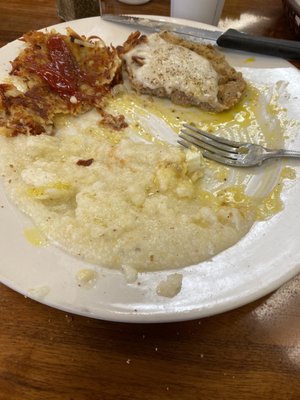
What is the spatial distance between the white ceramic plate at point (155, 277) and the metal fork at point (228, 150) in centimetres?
26

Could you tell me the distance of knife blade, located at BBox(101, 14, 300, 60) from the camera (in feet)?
5.61

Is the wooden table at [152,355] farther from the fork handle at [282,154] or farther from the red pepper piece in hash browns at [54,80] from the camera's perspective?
the red pepper piece in hash browns at [54,80]

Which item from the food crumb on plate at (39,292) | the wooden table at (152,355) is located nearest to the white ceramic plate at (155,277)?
the food crumb on plate at (39,292)

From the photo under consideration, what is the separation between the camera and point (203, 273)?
3.49ft

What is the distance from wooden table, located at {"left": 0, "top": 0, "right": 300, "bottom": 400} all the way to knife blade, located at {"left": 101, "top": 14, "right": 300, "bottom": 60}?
1125mm

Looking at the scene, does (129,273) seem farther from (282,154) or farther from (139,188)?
(282,154)

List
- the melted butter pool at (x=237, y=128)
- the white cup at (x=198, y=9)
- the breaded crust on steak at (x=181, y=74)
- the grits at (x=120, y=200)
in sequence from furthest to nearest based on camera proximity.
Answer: the white cup at (x=198, y=9) → the breaded crust on steak at (x=181, y=74) → the melted butter pool at (x=237, y=128) → the grits at (x=120, y=200)

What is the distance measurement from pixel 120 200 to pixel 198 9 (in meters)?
1.38

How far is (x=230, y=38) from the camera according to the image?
176 centimetres

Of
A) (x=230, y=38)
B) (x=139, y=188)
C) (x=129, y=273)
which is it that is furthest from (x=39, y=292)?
(x=230, y=38)

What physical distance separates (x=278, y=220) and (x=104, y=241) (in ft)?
1.88

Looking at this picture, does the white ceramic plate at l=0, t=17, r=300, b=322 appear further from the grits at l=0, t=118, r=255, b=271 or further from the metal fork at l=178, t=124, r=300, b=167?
the metal fork at l=178, t=124, r=300, b=167

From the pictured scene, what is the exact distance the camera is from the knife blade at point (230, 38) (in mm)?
1710

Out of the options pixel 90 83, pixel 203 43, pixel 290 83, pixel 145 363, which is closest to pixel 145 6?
pixel 203 43
